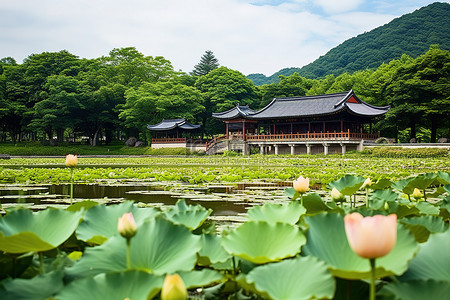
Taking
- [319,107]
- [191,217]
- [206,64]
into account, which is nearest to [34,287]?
[191,217]

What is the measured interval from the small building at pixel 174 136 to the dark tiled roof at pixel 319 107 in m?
5.86

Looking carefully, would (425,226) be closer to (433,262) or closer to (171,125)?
(433,262)

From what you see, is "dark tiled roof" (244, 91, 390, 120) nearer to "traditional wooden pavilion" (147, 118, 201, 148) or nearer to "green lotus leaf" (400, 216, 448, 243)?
"traditional wooden pavilion" (147, 118, 201, 148)

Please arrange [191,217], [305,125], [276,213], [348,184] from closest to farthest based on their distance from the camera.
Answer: [191,217] < [276,213] < [348,184] < [305,125]

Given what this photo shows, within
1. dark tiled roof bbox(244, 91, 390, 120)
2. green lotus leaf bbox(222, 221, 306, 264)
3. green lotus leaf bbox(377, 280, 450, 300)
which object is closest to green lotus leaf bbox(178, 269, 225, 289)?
green lotus leaf bbox(222, 221, 306, 264)

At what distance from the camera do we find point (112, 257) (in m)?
1.10

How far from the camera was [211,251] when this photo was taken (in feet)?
4.73

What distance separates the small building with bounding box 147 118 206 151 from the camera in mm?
29688

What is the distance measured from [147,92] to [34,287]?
30.6 m

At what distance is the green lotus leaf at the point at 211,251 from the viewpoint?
1394 mm

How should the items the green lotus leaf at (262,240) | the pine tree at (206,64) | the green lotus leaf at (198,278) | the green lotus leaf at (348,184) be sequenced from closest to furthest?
the green lotus leaf at (198,278)
the green lotus leaf at (262,240)
the green lotus leaf at (348,184)
the pine tree at (206,64)

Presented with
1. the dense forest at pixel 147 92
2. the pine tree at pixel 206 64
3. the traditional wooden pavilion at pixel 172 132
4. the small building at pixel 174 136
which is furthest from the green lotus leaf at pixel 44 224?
the pine tree at pixel 206 64

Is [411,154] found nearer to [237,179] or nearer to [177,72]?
[237,179]

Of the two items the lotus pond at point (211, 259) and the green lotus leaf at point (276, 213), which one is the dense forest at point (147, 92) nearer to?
the green lotus leaf at point (276, 213)
